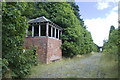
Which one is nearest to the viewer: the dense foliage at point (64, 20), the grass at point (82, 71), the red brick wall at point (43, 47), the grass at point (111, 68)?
the grass at point (111, 68)

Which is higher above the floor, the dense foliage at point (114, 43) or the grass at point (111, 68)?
the dense foliage at point (114, 43)

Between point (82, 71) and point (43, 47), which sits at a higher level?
point (43, 47)

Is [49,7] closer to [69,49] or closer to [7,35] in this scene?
[69,49]

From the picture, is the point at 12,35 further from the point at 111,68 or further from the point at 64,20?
the point at 64,20

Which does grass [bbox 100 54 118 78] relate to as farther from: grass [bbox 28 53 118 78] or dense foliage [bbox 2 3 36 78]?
dense foliage [bbox 2 3 36 78]

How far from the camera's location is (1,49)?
4.08m

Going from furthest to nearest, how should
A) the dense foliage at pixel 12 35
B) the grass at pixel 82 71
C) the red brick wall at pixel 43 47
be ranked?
the red brick wall at pixel 43 47, the grass at pixel 82 71, the dense foliage at pixel 12 35

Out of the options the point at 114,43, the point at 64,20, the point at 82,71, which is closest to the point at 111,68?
the point at 114,43

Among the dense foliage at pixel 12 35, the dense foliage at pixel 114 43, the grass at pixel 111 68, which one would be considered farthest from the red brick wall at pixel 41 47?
the dense foliage at pixel 114 43

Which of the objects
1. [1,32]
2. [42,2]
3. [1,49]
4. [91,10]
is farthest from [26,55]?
[42,2]

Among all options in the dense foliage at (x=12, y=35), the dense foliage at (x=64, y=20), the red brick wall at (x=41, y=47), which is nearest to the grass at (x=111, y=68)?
the dense foliage at (x=12, y=35)

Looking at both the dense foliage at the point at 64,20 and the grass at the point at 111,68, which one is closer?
the grass at the point at 111,68

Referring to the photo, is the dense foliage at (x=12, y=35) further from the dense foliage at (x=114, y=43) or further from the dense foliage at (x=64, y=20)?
the dense foliage at (x=64, y=20)

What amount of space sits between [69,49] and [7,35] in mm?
9287
